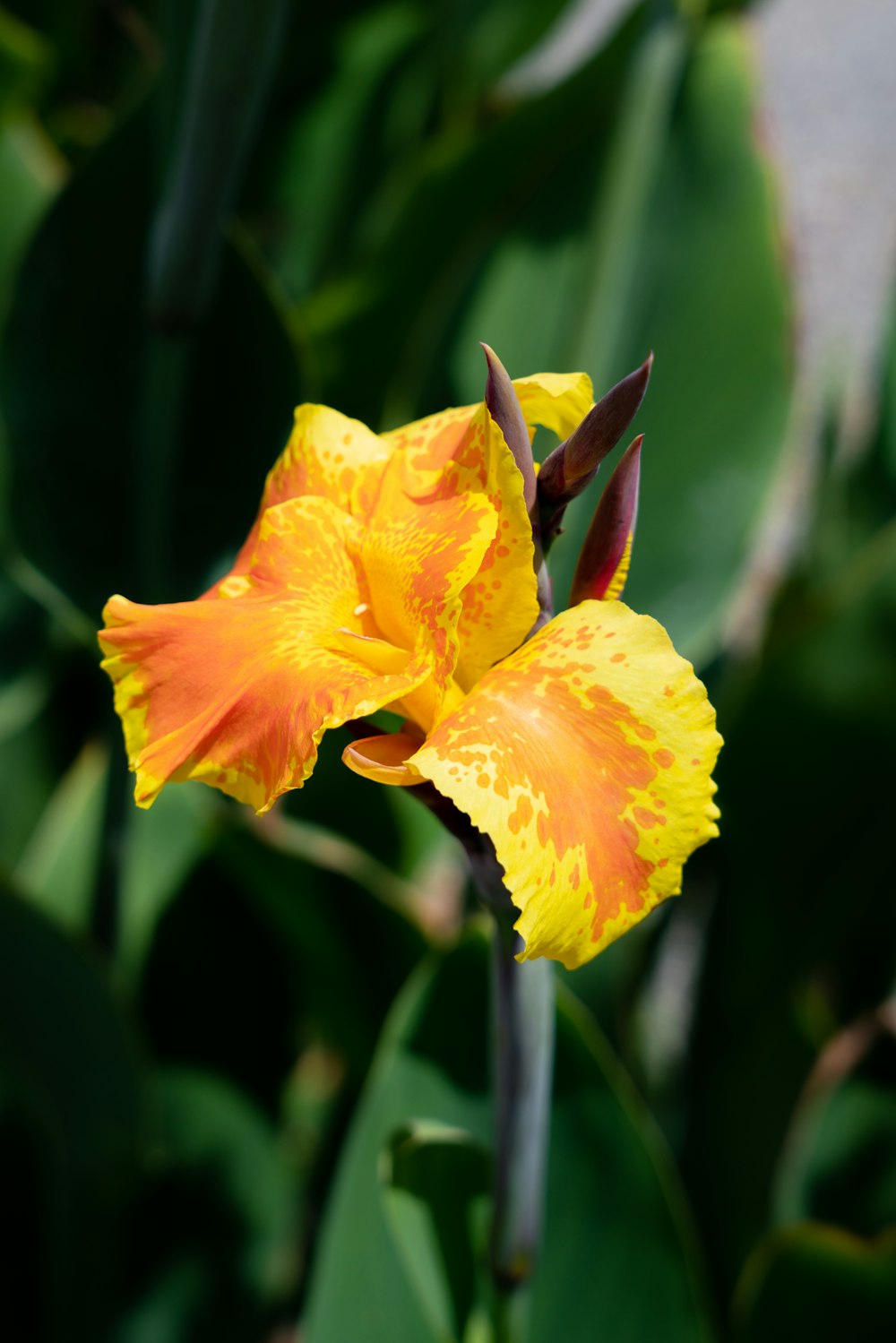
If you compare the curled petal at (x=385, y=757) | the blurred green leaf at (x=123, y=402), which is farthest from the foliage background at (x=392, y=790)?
the curled petal at (x=385, y=757)

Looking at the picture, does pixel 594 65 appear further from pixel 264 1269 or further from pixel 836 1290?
pixel 264 1269

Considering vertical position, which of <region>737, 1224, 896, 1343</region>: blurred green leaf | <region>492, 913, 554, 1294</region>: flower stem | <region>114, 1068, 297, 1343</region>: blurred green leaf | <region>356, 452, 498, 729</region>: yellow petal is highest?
<region>356, 452, 498, 729</region>: yellow petal

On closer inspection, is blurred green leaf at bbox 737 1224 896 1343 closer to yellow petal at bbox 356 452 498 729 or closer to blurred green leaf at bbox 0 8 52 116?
yellow petal at bbox 356 452 498 729

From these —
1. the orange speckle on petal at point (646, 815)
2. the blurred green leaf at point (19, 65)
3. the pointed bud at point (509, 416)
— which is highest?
the blurred green leaf at point (19, 65)

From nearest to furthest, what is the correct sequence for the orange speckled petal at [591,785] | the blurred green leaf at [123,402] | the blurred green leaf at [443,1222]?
the orange speckled petal at [591,785], the blurred green leaf at [443,1222], the blurred green leaf at [123,402]

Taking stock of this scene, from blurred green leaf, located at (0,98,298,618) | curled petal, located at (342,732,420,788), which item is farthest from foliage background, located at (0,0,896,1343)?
curled petal, located at (342,732,420,788)

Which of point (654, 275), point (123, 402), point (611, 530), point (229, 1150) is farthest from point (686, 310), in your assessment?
point (229, 1150)

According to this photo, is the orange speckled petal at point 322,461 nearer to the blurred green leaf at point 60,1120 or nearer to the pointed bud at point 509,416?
the pointed bud at point 509,416

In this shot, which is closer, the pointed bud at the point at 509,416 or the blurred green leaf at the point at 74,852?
the pointed bud at the point at 509,416
